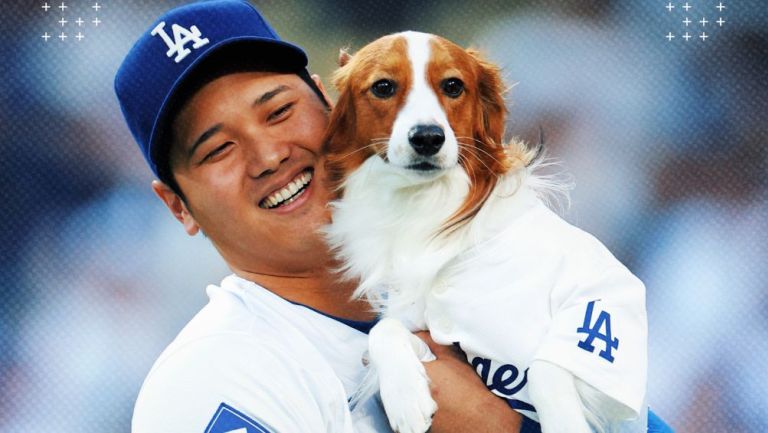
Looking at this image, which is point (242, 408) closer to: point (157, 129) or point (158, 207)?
point (157, 129)

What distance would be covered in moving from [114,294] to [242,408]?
60.8 inches

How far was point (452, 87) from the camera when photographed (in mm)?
2133

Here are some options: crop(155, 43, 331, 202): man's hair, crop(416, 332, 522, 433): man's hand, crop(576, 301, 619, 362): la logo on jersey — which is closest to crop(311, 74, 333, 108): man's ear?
crop(155, 43, 331, 202): man's hair

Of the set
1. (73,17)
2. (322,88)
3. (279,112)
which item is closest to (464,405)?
(279,112)

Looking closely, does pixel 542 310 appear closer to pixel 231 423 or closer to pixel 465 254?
pixel 465 254

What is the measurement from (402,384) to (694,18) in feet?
7.20

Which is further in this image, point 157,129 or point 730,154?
point 730,154

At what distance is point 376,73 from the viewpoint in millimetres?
2152

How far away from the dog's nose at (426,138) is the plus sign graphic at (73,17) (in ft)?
5.78

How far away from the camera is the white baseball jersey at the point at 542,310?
1.82 metres

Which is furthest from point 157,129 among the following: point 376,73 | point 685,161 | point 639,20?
point 685,161

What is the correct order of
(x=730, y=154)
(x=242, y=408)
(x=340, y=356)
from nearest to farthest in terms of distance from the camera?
1. (x=242, y=408)
2. (x=340, y=356)
3. (x=730, y=154)

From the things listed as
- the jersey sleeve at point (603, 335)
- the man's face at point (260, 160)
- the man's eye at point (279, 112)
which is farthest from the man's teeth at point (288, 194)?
the jersey sleeve at point (603, 335)

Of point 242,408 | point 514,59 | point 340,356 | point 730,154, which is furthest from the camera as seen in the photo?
point 730,154
